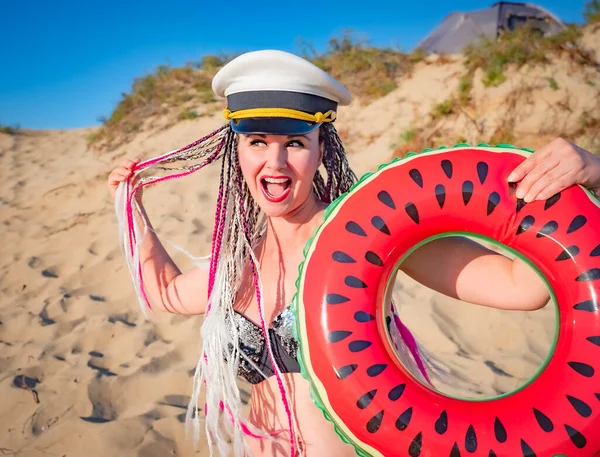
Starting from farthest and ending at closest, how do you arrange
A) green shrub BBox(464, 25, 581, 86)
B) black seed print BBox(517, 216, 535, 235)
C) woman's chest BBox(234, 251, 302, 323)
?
1. green shrub BBox(464, 25, 581, 86)
2. woman's chest BBox(234, 251, 302, 323)
3. black seed print BBox(517, 216, 535, 235)

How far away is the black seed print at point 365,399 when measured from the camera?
0.95 m

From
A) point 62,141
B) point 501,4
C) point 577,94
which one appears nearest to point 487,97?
point 577,94

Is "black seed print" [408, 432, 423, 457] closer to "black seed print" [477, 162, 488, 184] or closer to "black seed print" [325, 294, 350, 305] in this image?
"black seed print" [325, 294, 350, 305]

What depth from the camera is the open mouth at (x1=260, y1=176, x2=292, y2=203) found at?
1247mm

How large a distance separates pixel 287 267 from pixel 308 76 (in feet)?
1.80

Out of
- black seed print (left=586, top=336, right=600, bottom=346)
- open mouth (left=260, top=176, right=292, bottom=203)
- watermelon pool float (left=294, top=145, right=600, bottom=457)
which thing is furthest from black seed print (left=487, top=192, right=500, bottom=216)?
open mouth (left=260, top=176, right=292, bottom=203)

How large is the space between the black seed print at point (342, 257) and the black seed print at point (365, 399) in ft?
0.92

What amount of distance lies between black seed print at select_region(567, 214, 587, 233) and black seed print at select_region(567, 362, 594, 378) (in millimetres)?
263

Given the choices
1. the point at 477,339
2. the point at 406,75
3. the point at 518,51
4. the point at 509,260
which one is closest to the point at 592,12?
the point at 518,51

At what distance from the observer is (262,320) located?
1.26 metres

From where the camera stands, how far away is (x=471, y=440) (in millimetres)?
903

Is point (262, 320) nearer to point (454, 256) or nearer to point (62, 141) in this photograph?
point (454, 256)

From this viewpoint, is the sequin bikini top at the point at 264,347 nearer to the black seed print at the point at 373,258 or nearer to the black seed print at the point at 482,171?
the black seed print at the point at 373,258

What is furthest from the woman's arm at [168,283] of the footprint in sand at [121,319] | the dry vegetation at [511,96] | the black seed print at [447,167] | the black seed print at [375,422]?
the dry vegetation at [511,96]
